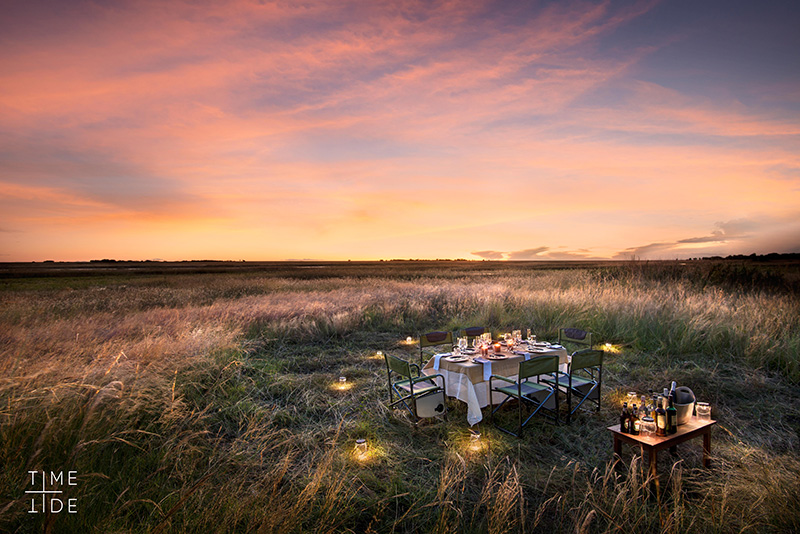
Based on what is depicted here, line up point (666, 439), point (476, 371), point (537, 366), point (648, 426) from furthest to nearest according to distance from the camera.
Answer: point (476, 371) → point (537, 366) → point (648, 426) → point (666, 439)

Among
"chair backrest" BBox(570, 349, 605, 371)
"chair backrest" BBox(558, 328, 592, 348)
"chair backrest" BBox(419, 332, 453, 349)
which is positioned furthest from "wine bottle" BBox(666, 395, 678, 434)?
"chair backrest" BBox(419, 332, 453, 349)

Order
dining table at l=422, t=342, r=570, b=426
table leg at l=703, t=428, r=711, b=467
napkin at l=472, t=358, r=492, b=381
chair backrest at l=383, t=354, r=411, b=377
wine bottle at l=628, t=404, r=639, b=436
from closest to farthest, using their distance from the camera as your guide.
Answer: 1. wine bottle at l=628, t=404, r=639, b=436
2. table leg at l=703, t=428, r=711, b=467
3. chair backrest at l=383, t=354, r=411, b=377
4. dining table at l=422, t=342, r=570, b=426
5. napkin at l=472, t=358, r=492, b=381

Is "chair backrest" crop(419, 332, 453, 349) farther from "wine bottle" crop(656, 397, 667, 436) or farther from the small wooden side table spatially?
"wine bottle" crop(656, 397, 667, 436)

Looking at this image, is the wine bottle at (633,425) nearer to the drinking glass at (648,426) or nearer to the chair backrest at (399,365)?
the drinking glass at (648,426)

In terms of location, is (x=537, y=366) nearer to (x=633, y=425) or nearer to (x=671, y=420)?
(x=633, y=425)

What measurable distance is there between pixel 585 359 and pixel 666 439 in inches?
65.1

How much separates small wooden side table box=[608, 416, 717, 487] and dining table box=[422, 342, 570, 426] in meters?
1.78

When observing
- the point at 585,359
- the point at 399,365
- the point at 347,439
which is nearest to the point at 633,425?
the point at 585,359

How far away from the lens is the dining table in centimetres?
494

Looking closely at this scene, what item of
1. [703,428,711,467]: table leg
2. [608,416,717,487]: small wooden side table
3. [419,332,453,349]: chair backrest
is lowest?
[703,428,711,467]: table leg

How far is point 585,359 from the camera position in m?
4.85

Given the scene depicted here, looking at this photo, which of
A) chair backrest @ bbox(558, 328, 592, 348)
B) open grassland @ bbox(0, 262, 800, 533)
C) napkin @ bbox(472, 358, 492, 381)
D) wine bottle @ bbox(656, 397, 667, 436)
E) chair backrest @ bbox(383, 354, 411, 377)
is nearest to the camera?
open grassland @ bbox(0, 262, 800, 533)

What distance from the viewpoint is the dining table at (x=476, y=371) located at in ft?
16.2

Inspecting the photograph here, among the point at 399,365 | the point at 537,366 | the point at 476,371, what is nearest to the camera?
A: the point at 537,366
